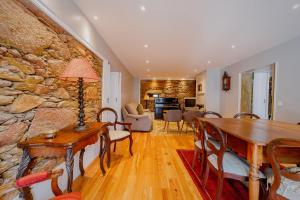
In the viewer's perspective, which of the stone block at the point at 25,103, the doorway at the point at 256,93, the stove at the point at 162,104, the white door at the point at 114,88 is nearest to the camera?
the stone block at the point at 25,103

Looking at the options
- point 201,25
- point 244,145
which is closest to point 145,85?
point 201,25

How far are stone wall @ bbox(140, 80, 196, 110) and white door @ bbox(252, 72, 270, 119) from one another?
4180mm

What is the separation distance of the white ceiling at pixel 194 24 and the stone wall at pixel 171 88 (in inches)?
201

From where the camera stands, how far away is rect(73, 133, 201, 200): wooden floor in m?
1.73

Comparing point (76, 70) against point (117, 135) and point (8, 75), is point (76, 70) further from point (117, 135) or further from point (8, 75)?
point (117, 135)

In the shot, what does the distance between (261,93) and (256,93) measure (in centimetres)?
15

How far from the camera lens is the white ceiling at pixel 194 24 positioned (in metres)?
2.05

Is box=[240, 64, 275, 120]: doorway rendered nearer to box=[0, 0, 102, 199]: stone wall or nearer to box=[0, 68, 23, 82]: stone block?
box=[0, 0, 102, 199]: stone wall

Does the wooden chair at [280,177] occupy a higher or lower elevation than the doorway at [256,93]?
lower

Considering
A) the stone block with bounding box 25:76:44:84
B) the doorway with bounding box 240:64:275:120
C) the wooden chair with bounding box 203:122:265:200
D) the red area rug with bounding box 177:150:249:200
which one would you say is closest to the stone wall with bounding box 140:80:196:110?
the doorway with bounding box 240:64:275:120

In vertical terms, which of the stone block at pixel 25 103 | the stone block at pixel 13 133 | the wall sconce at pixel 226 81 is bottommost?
the stone block at pixel 13 133

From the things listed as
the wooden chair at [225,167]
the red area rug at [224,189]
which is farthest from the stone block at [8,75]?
the red area rug at [224,189]

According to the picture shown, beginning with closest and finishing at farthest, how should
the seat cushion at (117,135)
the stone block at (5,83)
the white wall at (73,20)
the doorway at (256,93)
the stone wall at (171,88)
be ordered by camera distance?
the stone block at (5,83)
the white wall at (73,20)
the seat cushion at (117,135)
the doorway at (256,93)
the stone wall at (171,88)

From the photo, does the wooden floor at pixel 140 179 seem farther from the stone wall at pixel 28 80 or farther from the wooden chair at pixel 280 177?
the wooden chair at pixel 280 177
